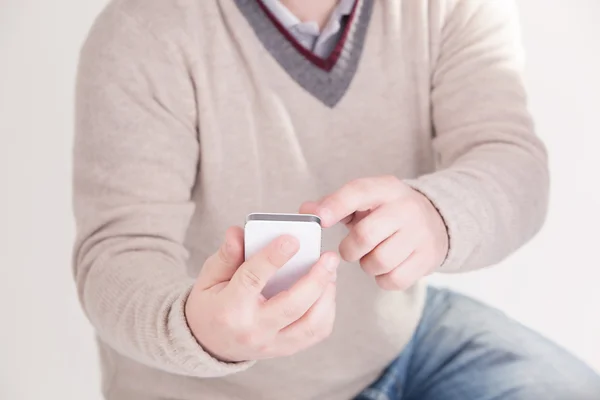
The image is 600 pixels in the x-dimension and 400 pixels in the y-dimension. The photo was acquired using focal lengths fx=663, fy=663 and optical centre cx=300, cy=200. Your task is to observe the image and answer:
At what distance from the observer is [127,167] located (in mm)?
506

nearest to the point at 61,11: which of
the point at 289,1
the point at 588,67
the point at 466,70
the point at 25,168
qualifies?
the point at 25,168

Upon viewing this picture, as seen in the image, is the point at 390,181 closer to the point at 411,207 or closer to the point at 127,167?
the point at 411,207

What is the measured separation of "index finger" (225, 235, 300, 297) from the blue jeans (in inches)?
12.4

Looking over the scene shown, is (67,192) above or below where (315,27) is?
below

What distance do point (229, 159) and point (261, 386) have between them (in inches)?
8.4

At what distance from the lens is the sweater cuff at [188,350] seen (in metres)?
0.41

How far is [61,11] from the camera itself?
0.84 meters

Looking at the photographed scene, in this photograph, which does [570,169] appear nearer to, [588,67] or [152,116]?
[588,67]

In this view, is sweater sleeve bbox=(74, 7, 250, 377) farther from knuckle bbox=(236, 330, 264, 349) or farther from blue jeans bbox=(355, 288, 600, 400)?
blue jeans bbox=(355, 288, 600, 400)

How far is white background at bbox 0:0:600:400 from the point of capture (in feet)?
2.80

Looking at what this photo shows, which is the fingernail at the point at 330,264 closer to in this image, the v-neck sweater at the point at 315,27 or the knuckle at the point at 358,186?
the knuckle at the point at 358,186

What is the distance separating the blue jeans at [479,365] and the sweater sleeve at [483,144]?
12cm

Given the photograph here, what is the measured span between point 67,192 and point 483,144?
1.84ft

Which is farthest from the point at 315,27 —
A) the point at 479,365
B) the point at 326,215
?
the point at 479,365
